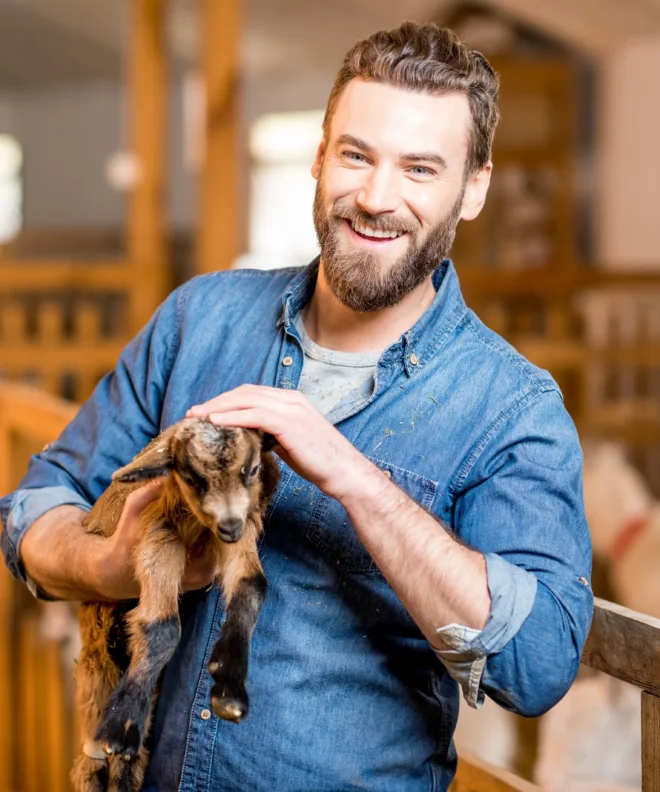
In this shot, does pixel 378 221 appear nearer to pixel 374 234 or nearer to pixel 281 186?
pixel 374 234

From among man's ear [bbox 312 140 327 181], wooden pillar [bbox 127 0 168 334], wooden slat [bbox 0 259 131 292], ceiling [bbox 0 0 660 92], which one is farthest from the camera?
ceiling [bbox 0 0 660 92]

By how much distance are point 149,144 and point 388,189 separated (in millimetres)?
4270

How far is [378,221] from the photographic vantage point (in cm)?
123

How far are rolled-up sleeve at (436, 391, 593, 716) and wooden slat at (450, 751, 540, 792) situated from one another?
0.31 m

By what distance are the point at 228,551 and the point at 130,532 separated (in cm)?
13

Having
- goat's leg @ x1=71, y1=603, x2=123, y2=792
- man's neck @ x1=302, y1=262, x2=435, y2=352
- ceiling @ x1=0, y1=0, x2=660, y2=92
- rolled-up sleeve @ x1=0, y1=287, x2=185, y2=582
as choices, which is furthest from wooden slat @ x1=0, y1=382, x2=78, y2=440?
ceiling @ x1=0, y1=0, x2=660, y2=92

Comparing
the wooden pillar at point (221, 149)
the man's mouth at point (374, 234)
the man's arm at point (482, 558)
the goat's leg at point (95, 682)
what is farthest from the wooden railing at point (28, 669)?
the wooden pillar at point (221, 149)

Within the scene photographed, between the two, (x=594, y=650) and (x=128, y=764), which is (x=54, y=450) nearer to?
(x=128, y=764)

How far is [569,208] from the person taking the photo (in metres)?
7.66

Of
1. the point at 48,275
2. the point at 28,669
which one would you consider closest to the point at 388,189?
the point at 28,669

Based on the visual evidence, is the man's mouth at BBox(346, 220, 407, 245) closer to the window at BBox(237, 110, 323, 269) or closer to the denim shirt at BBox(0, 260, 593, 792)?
the denim shirt at BBox(0, 260, 593, 792)

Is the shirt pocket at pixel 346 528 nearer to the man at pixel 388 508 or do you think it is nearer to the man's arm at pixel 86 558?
the man at pixel 388 508

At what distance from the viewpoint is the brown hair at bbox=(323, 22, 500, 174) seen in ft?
3.97

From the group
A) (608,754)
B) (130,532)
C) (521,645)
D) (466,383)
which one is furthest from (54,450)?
(608,754)
